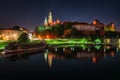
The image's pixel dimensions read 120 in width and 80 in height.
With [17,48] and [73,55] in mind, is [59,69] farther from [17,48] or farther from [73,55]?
[17,48]

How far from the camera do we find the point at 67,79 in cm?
1616

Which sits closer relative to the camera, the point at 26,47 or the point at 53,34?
the point at 26,47

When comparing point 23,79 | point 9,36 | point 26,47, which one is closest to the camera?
point 23,79

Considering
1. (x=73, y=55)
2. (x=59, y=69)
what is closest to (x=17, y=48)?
(x=73, y=55)

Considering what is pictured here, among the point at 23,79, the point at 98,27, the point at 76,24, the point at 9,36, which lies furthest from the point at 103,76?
the point at 98,27

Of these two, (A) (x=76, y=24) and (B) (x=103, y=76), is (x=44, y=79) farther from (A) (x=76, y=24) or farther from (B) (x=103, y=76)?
(A) (x=76, y=24)

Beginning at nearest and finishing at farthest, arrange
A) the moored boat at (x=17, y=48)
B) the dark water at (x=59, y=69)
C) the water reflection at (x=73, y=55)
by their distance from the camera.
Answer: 1. the dark water at (x=59, y=69)
2. the water reflection at (x=73, y=55)
3. the moored boat at (x=17, y=48)

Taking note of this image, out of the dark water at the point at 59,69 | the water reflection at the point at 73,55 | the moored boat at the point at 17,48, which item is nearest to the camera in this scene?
the dark water at the point at 59,69

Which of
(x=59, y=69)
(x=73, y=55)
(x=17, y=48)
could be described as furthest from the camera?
(x=17, y=48)

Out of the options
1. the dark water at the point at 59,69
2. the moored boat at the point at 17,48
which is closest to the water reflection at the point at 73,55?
the dark water at the point at 59,69

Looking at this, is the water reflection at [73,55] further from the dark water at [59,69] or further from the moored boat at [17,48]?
the moored boat at [17,48]

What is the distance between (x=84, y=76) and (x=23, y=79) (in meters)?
4.84

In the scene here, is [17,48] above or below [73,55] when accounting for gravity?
above

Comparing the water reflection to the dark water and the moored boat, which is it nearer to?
the dark water
